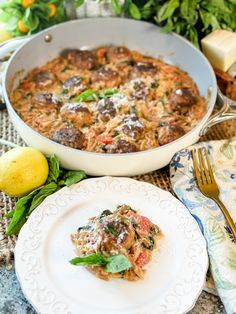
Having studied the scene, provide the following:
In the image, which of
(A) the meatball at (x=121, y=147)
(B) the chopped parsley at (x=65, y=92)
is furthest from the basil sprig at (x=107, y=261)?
(B) the chopped parsley at (x=65, y=92)

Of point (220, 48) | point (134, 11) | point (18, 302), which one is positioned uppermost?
point (134, 11)

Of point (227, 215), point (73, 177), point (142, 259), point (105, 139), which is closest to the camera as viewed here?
point (142, 259)

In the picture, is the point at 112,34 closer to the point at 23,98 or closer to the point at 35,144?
the point at 23,98

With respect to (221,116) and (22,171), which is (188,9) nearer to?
(221,116)

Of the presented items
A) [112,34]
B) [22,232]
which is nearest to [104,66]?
[112,34]

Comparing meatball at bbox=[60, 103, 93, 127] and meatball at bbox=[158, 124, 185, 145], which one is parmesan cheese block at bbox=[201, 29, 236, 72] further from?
meatball at bbox=[60, 103, 93, 127]

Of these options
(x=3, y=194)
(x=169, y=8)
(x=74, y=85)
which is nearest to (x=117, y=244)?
(x=3, y=194)
